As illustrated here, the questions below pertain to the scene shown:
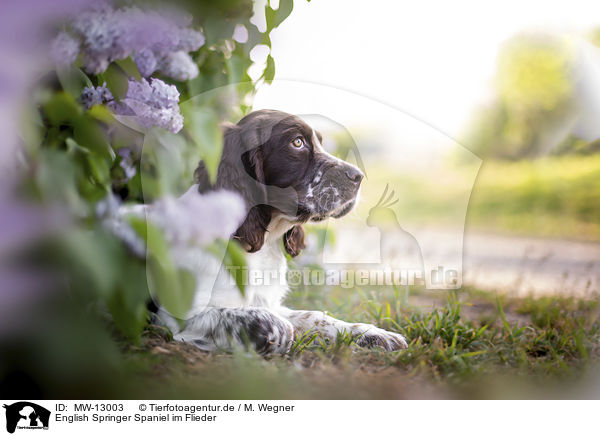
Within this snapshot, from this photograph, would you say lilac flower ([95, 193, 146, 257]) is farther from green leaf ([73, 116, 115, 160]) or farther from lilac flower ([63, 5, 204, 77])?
lilac flower ([63, 5, 204, 77])

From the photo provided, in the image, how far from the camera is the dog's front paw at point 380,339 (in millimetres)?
2082

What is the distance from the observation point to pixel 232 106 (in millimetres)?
2094

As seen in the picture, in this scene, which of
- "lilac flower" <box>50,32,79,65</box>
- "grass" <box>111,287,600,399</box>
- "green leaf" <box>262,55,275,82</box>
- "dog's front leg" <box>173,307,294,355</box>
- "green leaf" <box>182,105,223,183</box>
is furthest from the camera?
"green leaf" <box>262,55,275,82</box>

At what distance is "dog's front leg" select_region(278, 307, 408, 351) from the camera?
2.10 meters

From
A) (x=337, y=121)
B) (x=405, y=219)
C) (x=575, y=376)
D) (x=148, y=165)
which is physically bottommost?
(x=575, y=376)

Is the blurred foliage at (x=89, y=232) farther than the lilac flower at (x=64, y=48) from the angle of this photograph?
No

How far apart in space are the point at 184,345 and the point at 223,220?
90 centimetres

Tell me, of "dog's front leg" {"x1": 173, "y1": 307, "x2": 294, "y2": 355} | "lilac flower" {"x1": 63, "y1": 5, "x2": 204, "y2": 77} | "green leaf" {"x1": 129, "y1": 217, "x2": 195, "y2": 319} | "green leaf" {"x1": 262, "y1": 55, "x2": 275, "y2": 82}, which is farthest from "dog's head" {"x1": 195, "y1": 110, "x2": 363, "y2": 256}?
"green leaf" {"x1": 129, "y1": 217, "x2": 195, "y2": 319}

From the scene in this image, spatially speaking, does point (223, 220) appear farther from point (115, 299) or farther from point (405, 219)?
point (405, 219)

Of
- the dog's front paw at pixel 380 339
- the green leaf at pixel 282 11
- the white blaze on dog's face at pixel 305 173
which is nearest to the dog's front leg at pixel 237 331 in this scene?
the dog's front paw at pixel 380 339

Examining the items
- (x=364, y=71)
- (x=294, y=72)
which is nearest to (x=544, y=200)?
(x=364, y=71)
